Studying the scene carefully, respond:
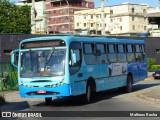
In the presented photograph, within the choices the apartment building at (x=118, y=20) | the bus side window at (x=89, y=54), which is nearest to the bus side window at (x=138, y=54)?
the bus side window at (x=89, y=54)

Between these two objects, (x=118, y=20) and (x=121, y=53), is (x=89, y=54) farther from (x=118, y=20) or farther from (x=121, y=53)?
(x=118, y=20)

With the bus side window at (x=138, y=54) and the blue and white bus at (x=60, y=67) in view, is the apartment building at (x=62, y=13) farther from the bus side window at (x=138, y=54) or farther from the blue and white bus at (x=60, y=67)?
the blue and white bus at (x=60, y=67)

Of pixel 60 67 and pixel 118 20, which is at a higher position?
pixel 118 20

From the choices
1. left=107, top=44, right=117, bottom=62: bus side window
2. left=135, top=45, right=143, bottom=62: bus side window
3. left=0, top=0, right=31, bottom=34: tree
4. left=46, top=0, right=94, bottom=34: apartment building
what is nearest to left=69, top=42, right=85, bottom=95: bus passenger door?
left=107, top=44, right=117, bottom=62: bus side window

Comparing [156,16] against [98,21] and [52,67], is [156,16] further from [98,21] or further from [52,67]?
[98,21]

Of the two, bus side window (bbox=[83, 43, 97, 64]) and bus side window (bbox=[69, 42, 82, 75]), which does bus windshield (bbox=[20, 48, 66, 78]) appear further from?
bus side window (bbox=[83, 43, 97, 64])

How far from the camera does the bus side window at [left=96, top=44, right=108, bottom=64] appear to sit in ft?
69.3

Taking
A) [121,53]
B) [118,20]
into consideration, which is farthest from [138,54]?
[118,20]

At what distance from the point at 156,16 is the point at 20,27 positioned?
86.2 ft

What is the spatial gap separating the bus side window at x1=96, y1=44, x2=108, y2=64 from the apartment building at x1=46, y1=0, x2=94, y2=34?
416 feet

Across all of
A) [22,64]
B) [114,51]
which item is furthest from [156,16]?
[22,64]

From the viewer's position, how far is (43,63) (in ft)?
59.4

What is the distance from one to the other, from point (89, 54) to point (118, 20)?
5050 inches

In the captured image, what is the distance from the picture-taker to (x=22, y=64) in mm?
18672
